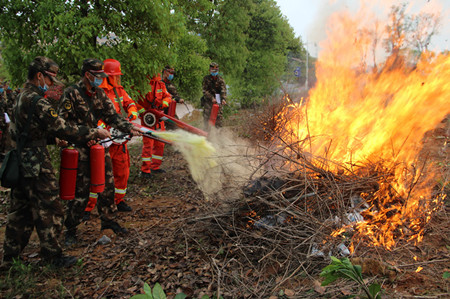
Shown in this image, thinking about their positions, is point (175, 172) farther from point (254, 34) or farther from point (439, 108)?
point (254, 34)

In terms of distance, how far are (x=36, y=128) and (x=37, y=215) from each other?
1012 mm

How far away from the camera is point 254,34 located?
67.1 feet

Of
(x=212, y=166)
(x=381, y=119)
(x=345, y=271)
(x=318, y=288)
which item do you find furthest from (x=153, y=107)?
(x=345, y=271)

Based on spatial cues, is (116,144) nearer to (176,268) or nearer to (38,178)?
(38,178)

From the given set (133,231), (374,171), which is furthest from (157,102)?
(374,171)

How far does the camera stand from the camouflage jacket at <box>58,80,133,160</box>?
164 inches

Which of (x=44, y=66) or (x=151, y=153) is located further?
(x=151, y=153)

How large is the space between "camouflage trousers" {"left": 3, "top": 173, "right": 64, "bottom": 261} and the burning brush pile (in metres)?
2.11

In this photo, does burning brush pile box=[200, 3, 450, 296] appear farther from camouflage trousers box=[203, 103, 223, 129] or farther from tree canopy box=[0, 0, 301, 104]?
camouflage trousers box=[203, 103, 223, 129]

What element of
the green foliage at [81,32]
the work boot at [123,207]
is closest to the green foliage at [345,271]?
the work boot at [123,207]

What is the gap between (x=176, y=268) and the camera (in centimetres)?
372

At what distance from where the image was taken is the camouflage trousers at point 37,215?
11.7 feet

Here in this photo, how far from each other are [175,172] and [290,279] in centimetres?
506

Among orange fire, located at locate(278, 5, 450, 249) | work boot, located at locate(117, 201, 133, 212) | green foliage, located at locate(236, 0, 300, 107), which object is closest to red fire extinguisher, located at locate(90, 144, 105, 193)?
work boot, located at locate(117, 201, 133, 212)
